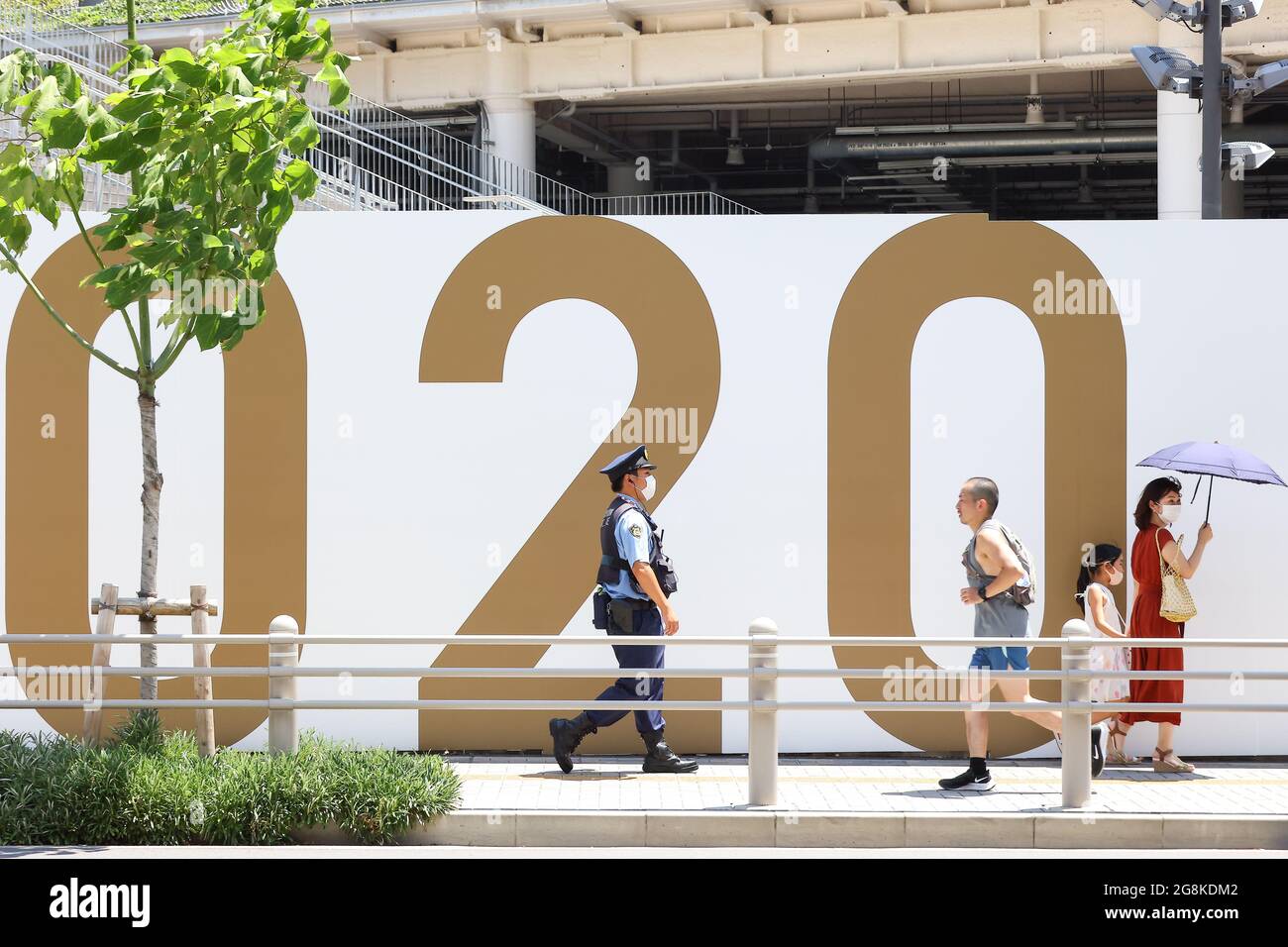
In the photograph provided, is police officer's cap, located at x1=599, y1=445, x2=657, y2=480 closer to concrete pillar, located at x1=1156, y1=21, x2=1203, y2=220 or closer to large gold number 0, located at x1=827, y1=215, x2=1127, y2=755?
large gold number 0, located at x1=827, y1=215, x2=1127, y2=755

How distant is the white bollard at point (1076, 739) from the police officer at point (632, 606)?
2.29m

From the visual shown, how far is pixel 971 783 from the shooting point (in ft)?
28.0

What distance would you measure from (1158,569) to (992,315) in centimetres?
205

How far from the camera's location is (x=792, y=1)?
26.1 metres

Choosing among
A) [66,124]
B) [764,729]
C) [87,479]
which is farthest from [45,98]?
[764,729]

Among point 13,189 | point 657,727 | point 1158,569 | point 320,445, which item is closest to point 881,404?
point 1158,569

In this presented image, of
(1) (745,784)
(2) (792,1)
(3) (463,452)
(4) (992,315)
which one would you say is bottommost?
(1) (745,784)

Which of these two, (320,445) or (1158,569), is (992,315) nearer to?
(1158,569)

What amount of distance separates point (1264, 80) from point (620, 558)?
27.5 ft

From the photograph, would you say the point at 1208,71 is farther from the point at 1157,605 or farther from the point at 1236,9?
the point at 1157,605

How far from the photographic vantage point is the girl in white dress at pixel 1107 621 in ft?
30.2

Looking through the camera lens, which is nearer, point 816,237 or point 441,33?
point 816,237

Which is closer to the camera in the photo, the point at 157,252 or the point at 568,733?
the point at 157,252

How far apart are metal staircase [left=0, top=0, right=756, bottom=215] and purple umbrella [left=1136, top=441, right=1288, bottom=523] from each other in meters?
6.50
